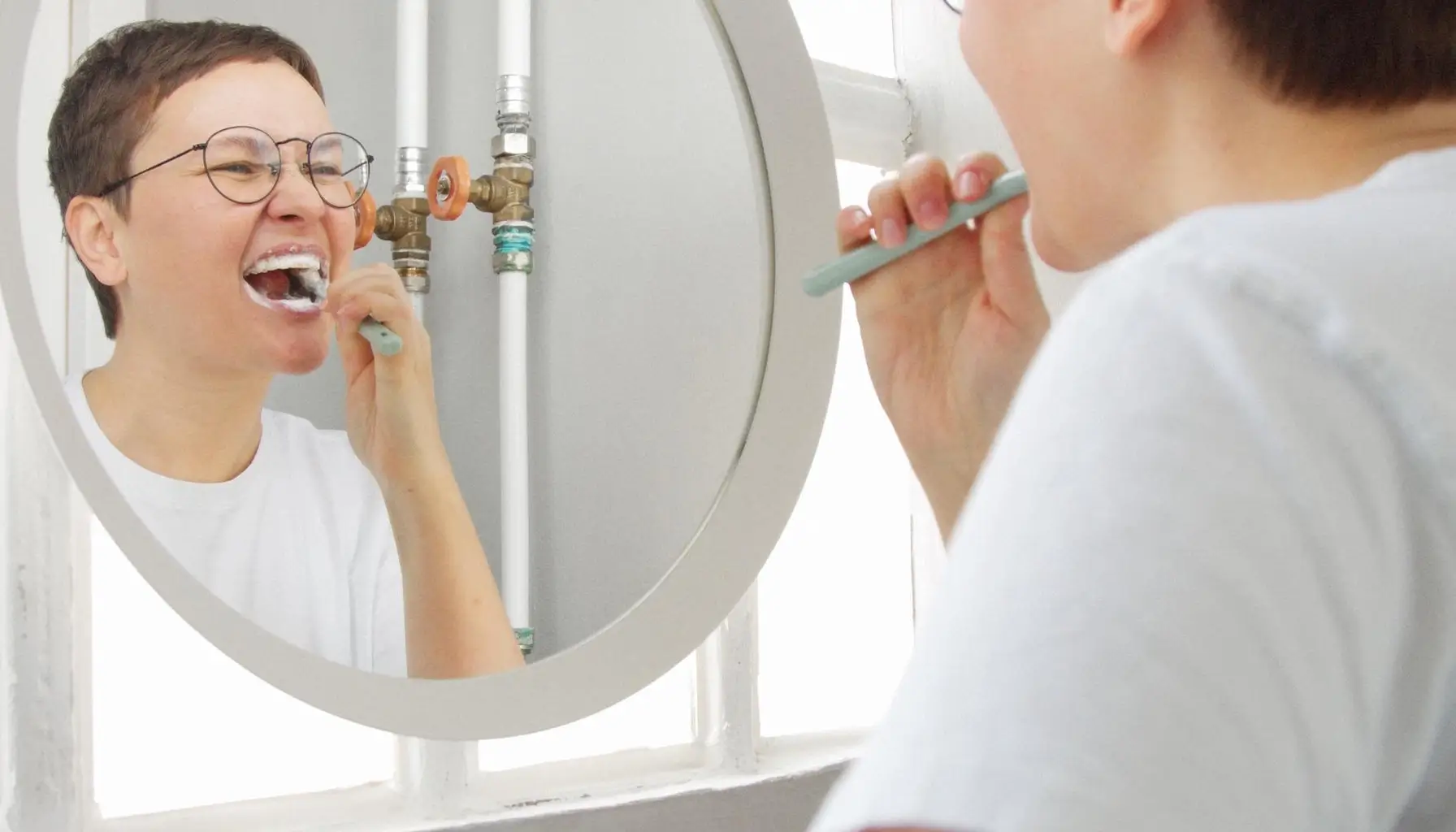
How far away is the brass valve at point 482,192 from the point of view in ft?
2.02

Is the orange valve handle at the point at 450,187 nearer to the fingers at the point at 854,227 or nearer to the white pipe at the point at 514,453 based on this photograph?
the white pipe at the point at 514,453

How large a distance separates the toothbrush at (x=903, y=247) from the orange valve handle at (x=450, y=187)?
178mm

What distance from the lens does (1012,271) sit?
667 millimetres

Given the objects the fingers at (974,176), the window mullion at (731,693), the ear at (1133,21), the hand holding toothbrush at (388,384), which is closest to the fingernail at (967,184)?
the fingers at (974,176)

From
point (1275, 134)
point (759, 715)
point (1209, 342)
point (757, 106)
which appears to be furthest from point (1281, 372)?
point (759, 715)

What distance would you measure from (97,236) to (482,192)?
0.59ft

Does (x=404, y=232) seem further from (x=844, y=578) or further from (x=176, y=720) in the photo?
(x=844, y=578)

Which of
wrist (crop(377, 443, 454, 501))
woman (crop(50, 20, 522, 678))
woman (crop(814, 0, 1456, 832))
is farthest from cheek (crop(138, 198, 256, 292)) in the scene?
woman (crop(814, 0, 1456, 832))

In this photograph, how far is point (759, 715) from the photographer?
0.94 metres

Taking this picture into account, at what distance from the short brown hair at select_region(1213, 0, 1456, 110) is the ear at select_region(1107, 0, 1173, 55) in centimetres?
4

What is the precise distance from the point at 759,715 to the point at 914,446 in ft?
1.06

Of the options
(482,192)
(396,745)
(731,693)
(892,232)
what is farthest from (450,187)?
(731,693)

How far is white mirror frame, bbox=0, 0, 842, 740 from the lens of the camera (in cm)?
57

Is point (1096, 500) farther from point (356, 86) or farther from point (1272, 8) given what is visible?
point (356, 86)
